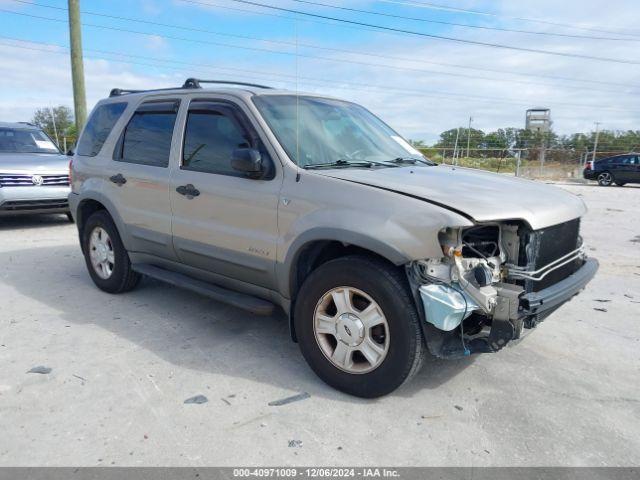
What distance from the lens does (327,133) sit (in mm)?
4062

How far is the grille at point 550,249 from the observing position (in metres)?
3.11

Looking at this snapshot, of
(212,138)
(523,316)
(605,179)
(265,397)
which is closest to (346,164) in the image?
(212,138)

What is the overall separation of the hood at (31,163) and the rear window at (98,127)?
3.98 metres

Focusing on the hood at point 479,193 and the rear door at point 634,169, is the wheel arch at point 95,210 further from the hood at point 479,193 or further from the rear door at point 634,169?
the rear door at point 634,169

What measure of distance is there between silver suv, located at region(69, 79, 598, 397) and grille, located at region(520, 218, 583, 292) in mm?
15

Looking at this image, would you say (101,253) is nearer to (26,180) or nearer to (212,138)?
(212,138)

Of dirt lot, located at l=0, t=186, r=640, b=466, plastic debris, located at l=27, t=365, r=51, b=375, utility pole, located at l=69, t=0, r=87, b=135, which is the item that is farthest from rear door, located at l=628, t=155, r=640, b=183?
plastic debris, located at l=27, t=365, r=51, b=375

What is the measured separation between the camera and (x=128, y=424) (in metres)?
3.00

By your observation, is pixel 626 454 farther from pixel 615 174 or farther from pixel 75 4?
pixel 615 174

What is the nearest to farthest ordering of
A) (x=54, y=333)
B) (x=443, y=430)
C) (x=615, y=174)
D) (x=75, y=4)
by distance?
(x=443, y=430) < (x=54, y=333) < (x=75, y=4) < (x=615, y=174)

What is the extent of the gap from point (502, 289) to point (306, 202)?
52.2 inches

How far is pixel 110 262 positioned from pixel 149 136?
56.1 inches

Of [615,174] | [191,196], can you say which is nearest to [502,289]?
[191,196]

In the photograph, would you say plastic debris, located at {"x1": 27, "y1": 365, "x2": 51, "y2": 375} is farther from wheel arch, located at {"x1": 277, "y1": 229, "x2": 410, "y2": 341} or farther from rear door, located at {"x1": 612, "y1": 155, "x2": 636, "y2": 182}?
rear door, located at {"x1": 612, "y1": 155, "x2": 636, "y2": 182}
